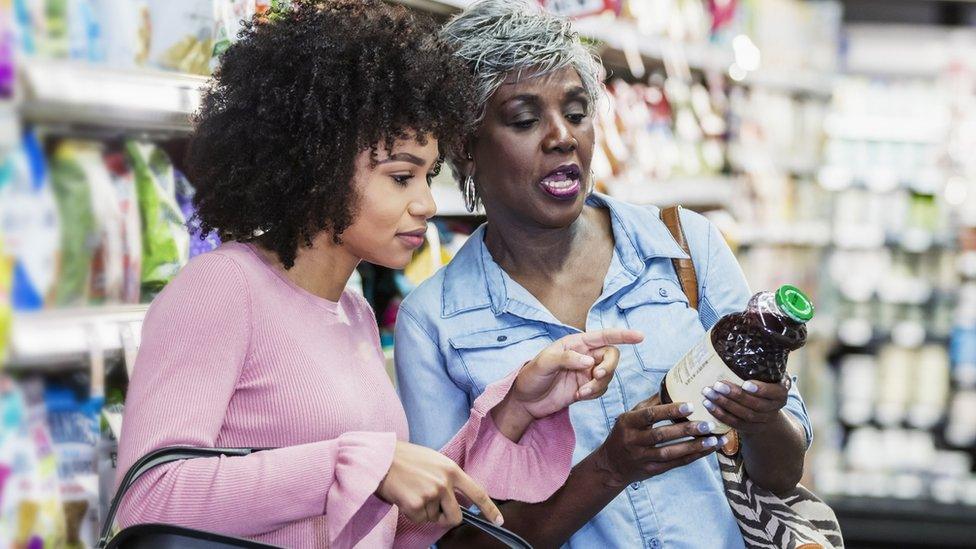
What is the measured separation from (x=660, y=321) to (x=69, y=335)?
0.98 metres

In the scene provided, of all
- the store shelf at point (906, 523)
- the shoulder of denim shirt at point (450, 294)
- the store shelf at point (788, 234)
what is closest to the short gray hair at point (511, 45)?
the shoulder of denim shirt at point (450, 294)

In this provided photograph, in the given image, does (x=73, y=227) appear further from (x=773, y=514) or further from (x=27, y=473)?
(x=773, y=514)

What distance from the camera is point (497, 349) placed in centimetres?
196

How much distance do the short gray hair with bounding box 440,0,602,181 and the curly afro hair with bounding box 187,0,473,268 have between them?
445 mm

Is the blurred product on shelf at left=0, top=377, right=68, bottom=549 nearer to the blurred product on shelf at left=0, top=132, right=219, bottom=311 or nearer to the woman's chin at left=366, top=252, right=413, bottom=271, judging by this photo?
the blurred product on shelf at left=0, top=132, right=219, bottom=311

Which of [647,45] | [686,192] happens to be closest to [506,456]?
[647,45]

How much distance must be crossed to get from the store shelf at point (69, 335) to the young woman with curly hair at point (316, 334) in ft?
0.48

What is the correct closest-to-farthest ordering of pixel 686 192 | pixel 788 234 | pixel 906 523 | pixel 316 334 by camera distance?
1. pixel 316 334
2. pixel 686 192
3. pixel 788 234
4. pixel 906 523

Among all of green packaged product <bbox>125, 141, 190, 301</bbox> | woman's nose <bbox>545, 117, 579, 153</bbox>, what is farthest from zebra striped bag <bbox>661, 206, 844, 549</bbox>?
green packaged product <bbox>125, 141, 190, 301</bbox>

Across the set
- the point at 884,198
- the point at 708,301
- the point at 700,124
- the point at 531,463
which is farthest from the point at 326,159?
the point at 884,198

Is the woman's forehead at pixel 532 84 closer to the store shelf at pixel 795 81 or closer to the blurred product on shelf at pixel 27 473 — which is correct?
the blurred product on shelf at pixel 27 473

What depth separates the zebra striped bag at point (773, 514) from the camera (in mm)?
1861

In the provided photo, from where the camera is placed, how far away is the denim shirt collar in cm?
200

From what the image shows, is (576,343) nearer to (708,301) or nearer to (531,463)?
(531,463)
